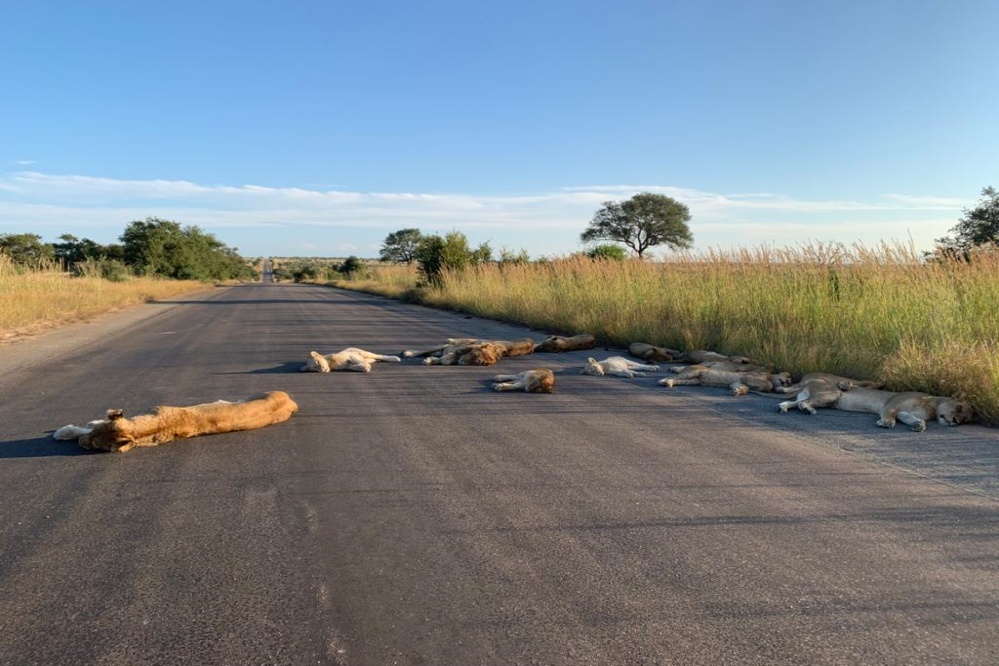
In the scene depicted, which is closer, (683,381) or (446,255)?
(683,381)

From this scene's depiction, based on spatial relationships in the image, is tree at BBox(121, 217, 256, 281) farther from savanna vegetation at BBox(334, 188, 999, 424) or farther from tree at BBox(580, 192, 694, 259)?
savanna vegetation at BBox(334, 188, 999, 424)

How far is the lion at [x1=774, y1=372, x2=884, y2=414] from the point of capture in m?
7.05

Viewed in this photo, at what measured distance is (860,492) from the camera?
179 inches

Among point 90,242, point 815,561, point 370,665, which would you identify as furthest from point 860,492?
point 90,242

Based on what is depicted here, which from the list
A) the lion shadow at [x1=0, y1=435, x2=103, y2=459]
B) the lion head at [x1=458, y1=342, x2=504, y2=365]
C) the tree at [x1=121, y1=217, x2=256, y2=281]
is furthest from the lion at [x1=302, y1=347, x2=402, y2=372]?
the tree at [x1=121, y1=217, x2=256, y2=281]

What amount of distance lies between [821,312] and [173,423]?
896 cm

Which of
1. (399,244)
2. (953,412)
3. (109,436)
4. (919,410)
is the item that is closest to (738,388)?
(919,410)

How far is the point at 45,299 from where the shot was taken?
20281 millimetres

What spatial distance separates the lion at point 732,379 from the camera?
8.17 metres

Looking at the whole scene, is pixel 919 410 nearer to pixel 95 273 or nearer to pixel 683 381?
pixel 683 381

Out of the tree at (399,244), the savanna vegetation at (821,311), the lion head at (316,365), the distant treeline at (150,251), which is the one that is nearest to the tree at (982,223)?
the savanna vegetation at (821,311)

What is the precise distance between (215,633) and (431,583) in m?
0.95

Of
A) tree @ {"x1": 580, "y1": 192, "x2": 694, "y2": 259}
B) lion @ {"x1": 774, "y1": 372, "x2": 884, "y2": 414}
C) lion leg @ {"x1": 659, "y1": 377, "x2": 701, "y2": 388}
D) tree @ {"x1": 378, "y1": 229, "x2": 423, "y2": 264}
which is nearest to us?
lion @ {"x1": 774, "y1": 372, "x2": 884, "y2": 414}

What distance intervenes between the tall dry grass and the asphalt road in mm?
11955
